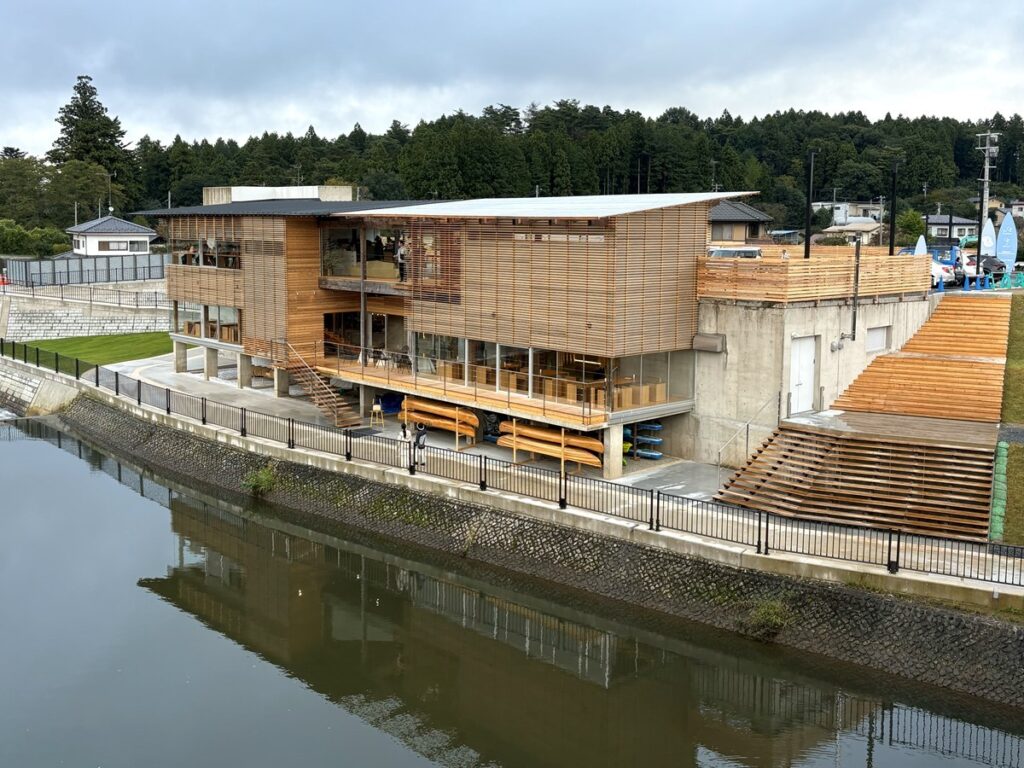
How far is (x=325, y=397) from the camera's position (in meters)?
36.8

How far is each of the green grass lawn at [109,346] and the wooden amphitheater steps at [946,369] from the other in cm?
3594

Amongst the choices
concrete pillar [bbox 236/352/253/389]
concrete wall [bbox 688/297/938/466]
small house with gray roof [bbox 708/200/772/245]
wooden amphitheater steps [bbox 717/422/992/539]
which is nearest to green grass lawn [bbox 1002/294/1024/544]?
wooden amphitheater steps [bbox 717/422/992/539]

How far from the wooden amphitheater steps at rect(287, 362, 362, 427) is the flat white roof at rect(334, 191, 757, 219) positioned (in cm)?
589

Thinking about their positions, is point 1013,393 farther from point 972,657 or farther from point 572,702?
point 572,702

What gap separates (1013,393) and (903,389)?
115 inches

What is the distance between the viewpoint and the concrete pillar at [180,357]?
46688 millimetres

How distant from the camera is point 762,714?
20016 mm

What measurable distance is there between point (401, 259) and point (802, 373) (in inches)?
557

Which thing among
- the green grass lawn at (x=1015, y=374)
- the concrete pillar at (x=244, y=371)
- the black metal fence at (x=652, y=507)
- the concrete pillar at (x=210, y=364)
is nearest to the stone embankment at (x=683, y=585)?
the black metal fence at (x=652, y=507)

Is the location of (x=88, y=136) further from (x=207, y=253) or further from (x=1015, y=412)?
(x=1015, y=412)

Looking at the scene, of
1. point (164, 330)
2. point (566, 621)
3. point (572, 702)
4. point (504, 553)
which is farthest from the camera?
point (164, 330)

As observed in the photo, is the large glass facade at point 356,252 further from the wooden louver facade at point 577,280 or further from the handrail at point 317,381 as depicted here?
the wooden louver facade at point 577,280

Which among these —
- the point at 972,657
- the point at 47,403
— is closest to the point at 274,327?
the point at 47,403

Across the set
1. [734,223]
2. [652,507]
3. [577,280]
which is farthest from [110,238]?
[652,507]
